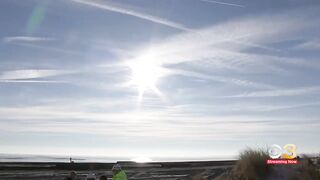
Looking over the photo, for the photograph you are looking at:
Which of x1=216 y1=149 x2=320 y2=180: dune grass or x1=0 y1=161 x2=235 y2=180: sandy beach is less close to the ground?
x1=0 y1=161 x2=235 y2=180: sandy beach

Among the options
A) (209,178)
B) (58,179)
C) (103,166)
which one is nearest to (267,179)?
(209,178)

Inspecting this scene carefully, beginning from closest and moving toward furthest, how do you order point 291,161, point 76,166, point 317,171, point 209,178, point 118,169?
point 118,169
point 317,171
point 291,161
point 209,178
point 76,166

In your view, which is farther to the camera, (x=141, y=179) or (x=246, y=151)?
(x=141, y=179)

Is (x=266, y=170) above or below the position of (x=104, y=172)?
below

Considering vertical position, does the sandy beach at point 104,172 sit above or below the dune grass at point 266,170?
above

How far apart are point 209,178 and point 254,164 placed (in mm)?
8033

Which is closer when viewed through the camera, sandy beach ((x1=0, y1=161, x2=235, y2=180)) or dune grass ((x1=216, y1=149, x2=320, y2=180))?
dune grass ((x1=216, y1=149, x2=320, y2=180))

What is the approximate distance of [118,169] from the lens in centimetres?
1491

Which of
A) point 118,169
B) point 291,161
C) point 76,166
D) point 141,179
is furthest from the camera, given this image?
point 76,166

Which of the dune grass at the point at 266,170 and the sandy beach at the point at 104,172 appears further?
the sandy beach at the point at 104,172

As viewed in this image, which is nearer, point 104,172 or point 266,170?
point 266,170

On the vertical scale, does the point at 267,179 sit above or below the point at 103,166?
below

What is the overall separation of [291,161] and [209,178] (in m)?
8.15

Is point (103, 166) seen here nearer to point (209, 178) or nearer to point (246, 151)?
point (209, 178)
